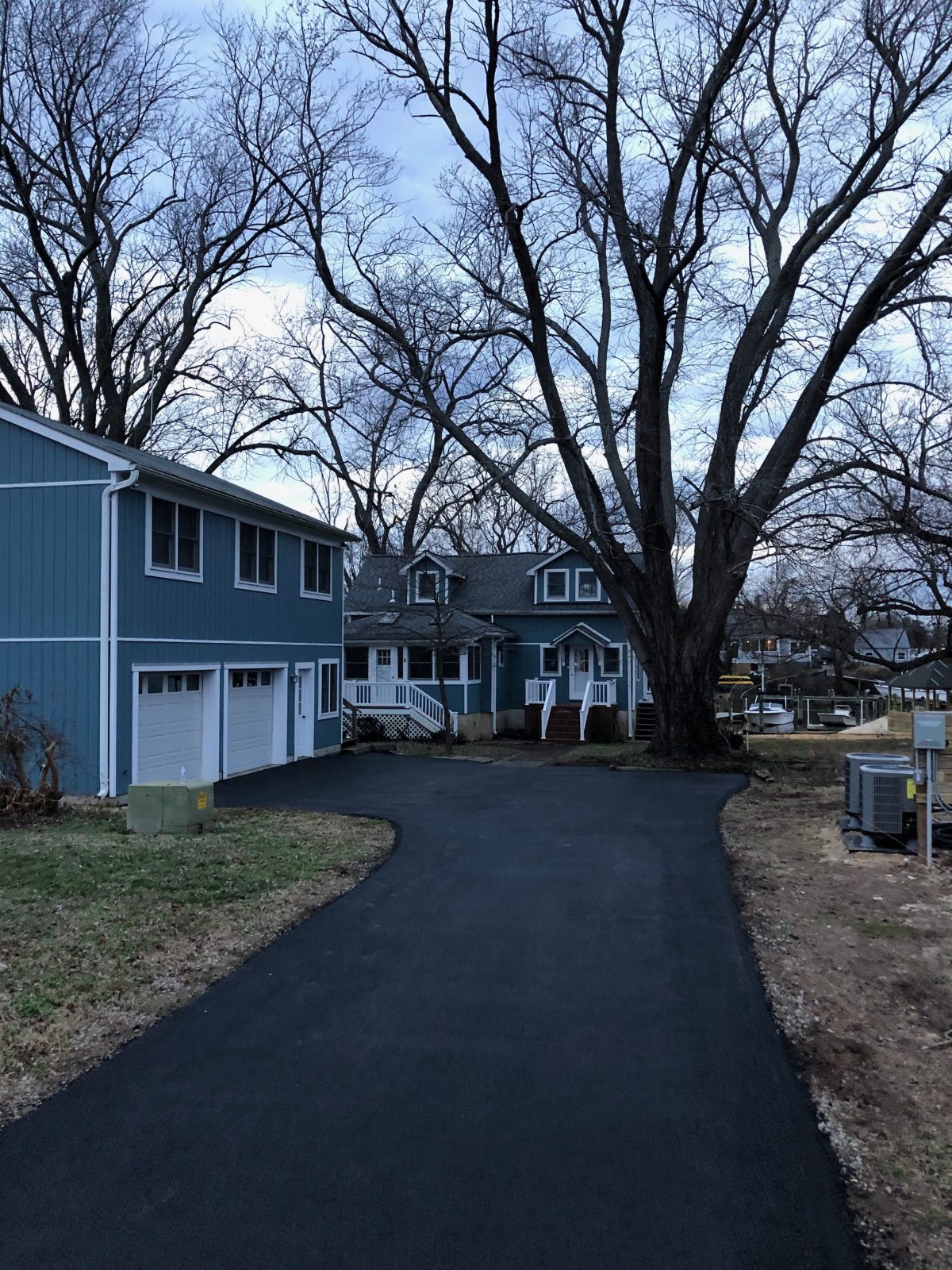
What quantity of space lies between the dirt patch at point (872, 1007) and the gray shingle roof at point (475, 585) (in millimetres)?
21301

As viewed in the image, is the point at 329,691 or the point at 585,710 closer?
the point at 329,691

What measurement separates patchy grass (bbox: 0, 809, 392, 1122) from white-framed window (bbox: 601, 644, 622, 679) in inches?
767

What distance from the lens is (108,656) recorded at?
14.6 metres

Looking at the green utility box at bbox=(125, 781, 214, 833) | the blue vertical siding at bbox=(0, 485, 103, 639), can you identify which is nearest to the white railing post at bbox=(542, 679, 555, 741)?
the blue vertical siding at bbox=(0, 485, 103, 639)

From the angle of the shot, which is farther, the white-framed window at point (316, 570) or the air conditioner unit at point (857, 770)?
the white-framed window at point (316, 570)

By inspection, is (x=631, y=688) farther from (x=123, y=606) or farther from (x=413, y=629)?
(x=123, y=606)

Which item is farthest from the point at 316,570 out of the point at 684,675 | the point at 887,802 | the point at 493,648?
the point at 887,802

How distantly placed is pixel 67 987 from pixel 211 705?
11.9 m

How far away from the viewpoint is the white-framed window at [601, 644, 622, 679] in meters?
31.3

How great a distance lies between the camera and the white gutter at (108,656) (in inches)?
573

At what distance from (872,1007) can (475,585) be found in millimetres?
28747

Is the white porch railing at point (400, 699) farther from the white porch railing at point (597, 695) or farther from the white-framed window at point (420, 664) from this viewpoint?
the white porch railing at point (597, 695)

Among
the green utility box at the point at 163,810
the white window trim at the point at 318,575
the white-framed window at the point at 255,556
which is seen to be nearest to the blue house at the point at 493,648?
the white window trim at the point at 318,575

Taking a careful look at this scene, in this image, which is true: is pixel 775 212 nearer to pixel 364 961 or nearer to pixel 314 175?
pixel 314 175
